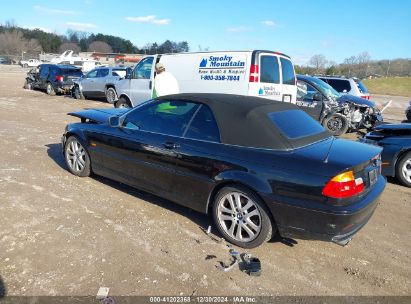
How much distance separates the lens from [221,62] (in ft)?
28.8

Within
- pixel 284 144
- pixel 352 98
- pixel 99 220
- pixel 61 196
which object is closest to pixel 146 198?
pixel 99 220

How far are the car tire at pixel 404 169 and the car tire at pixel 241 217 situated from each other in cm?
364

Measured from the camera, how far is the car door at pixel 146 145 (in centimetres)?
421

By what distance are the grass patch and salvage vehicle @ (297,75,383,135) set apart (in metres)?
26.7

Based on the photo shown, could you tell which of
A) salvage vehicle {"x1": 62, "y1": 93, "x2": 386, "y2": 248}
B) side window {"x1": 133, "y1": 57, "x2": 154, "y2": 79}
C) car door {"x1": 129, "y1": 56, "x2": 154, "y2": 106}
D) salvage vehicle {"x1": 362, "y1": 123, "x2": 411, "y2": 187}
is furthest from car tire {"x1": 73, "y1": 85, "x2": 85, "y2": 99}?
salvage vehicle {"x1": 362, "y1": 123, "x2": 411, "y2": 187}

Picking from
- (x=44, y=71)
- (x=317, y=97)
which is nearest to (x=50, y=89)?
(x=44, y=71)

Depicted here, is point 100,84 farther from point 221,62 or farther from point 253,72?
point 253,72

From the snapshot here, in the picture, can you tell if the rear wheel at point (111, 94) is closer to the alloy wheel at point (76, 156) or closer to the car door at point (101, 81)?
the car door at point (101, 81)

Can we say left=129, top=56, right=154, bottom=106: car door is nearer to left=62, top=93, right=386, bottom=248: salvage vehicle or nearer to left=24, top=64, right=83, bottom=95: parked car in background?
left=62, top=93, right=386, bottom=248: salvage vehicle

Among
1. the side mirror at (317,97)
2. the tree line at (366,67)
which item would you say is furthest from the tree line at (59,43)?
the side mirror at (317,97)

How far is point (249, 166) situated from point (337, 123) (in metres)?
7.59

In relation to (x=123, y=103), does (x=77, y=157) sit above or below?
below

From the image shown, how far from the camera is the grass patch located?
115 feet

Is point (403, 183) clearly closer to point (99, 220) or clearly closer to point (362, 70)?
point (99, 220)
